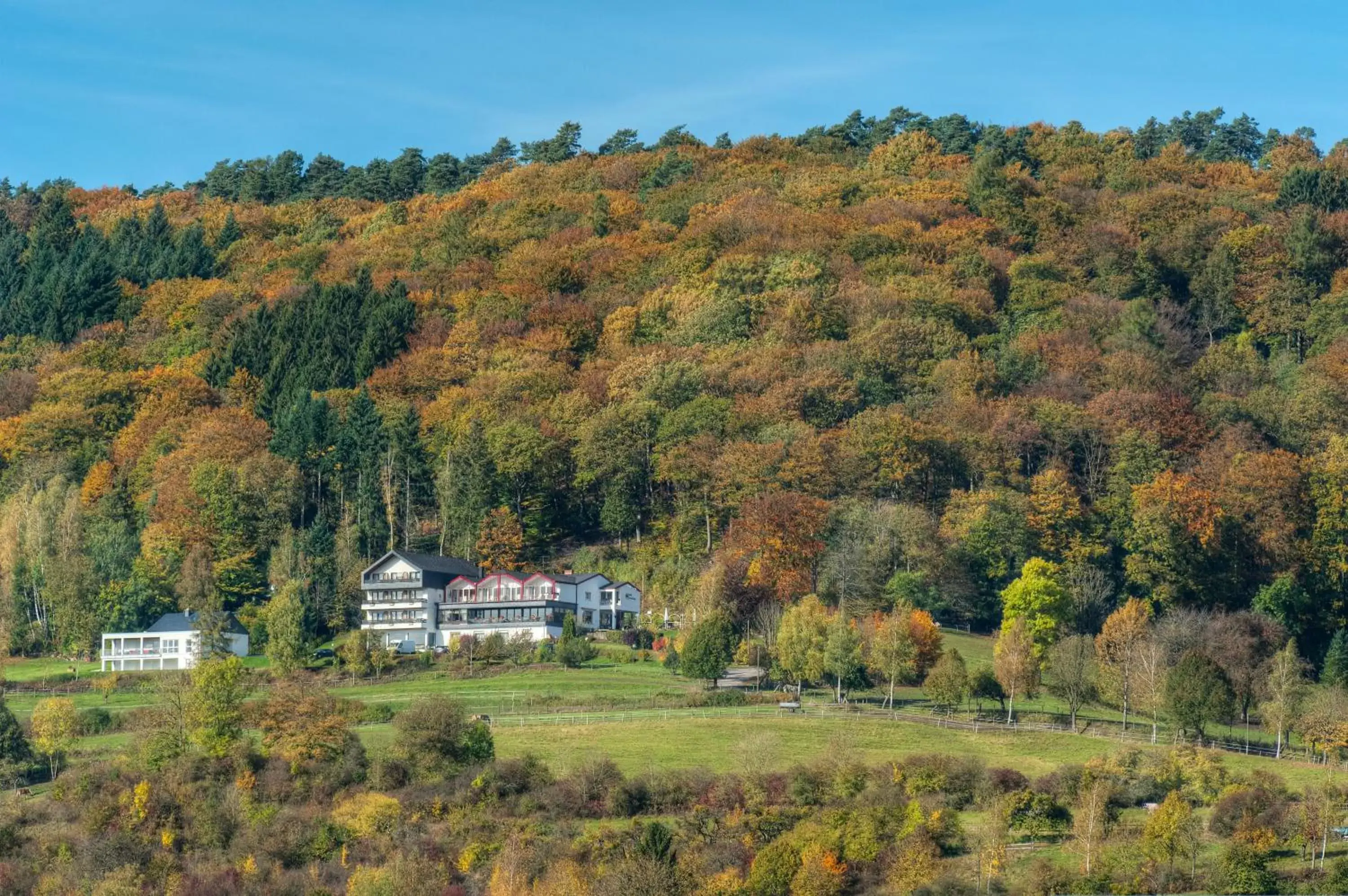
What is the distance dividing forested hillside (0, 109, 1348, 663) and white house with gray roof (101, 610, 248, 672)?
2.33 metres

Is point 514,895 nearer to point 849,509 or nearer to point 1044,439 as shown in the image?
point 849,509

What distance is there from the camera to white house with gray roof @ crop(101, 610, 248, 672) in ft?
351

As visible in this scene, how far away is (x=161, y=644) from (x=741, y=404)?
37.9m

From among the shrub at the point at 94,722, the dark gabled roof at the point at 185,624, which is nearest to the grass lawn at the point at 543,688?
the shrub at the point at 94,722

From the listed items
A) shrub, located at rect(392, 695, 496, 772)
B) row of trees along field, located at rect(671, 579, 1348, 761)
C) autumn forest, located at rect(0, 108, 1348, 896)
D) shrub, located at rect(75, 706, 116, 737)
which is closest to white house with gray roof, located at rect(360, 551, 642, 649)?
autumn forest, located at rect(0, 108, 1348, 896)

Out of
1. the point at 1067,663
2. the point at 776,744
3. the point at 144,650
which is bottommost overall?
the point at 776,744

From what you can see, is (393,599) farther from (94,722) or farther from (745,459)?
(94,722)

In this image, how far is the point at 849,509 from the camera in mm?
105875

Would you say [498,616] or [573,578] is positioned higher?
[573,578]

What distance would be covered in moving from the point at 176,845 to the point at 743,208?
10665 cm

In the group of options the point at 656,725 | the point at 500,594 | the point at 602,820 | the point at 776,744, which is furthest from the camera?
A: the point at 500,594

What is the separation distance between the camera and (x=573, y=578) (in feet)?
358

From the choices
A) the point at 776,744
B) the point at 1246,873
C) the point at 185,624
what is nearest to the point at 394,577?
the point at 185,624

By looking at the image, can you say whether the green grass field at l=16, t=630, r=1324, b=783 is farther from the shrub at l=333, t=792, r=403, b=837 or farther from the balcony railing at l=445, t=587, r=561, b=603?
the balcony railing at l=445, t=587, r=561, b=603
